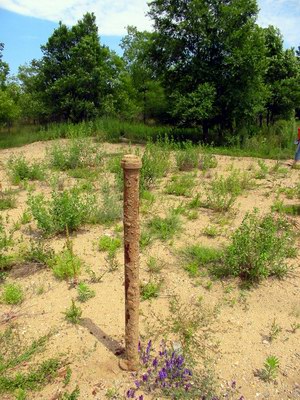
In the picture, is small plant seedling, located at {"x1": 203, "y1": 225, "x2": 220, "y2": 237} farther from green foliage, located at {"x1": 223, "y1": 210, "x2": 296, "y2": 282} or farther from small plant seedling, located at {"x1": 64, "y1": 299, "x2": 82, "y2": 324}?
small plant seedling, located at {"x1": 64, "y1": 299, "x2": 82, "y2": 324}

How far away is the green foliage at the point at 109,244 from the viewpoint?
161 inches

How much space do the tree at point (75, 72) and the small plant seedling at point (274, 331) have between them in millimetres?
14970

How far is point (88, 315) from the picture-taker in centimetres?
314

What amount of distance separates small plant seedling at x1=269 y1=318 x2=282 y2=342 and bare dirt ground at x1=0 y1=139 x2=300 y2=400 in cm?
3

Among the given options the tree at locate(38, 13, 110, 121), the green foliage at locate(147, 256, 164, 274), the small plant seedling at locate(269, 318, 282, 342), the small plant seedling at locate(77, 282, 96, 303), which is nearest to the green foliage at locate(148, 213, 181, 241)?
the green foliage at locate(147, 256, 164, 274)

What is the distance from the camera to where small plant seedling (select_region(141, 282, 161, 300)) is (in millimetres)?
3352

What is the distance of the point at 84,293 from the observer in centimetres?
330

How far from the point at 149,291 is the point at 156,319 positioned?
13.1 inches

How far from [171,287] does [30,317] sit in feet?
4.41

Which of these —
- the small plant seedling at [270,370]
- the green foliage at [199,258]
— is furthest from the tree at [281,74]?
the small plant seedling at [270,370]

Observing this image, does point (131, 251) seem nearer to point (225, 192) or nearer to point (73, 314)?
point (73, 314)

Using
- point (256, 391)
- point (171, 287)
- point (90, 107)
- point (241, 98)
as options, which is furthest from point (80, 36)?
point (256, 391)

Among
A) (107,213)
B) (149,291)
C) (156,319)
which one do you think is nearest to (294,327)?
(156,319)

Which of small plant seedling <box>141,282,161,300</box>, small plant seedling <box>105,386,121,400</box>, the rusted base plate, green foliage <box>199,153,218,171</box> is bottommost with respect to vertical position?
small plant seedling <box>105,386,121,400</box>
